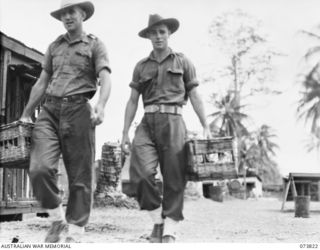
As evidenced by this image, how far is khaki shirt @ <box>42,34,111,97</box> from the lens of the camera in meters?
4.41

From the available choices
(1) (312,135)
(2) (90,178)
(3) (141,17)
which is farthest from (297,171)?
(2) (90,178)

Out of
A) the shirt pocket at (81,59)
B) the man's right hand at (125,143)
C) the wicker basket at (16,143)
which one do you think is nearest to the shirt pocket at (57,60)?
the shirt pocket at (81,59)

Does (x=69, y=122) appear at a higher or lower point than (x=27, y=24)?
lower

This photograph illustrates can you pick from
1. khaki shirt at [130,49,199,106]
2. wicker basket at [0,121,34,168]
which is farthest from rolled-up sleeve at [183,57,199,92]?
wicker basket at [0,121,34,168]

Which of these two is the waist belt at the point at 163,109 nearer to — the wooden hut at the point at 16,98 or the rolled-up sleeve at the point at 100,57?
the rolled-up sleeve at the point at 100,57

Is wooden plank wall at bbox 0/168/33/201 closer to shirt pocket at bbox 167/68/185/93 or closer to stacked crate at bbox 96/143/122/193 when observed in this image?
stacked crate at bbox 96/143/122/193

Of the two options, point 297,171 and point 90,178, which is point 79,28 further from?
point 297,171

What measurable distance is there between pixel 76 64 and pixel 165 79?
2.69 feet

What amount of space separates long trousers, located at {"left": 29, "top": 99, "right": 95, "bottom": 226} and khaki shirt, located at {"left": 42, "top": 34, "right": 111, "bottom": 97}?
15cm

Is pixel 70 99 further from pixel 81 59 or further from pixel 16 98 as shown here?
pixel 16 98

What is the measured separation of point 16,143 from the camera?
458cm

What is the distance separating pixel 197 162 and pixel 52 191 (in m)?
1.24

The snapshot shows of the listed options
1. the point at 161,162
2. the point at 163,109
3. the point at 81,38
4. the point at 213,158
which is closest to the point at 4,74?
the point at 81,38

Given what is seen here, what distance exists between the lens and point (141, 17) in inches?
209
